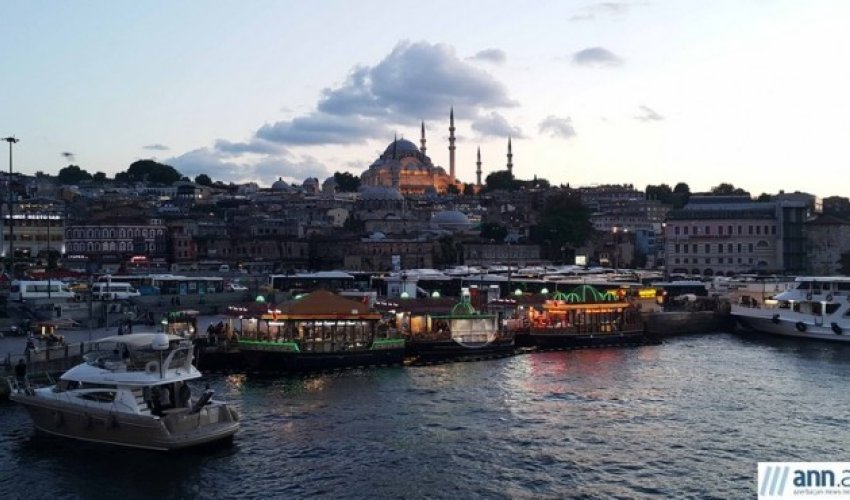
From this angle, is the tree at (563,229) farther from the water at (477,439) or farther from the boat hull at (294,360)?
the boat hull at (294,360)

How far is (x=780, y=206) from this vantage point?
3049 inches

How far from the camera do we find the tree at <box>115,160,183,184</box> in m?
163

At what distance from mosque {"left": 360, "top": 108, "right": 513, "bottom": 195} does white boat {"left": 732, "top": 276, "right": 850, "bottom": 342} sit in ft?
388

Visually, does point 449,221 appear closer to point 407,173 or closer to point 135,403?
point 407,173

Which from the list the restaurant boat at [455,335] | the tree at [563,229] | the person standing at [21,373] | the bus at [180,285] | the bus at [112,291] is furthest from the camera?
the tree at [563,229]

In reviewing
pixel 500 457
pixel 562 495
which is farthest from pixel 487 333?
pixel 562 495

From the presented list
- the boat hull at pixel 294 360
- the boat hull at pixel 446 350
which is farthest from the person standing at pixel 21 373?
the boat hull at pixel 446 350

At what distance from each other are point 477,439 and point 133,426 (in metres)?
8.40

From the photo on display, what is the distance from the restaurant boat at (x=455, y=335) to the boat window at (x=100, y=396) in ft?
51.8

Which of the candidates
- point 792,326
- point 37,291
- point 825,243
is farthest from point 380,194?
point 792,326

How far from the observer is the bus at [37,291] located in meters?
45.8

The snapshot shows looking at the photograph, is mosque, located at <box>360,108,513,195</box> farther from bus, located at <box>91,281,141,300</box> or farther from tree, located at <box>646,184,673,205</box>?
bus, located at <box>91,281,141,300</box>

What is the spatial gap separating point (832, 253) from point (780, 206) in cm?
1368

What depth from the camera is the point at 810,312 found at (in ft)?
149
